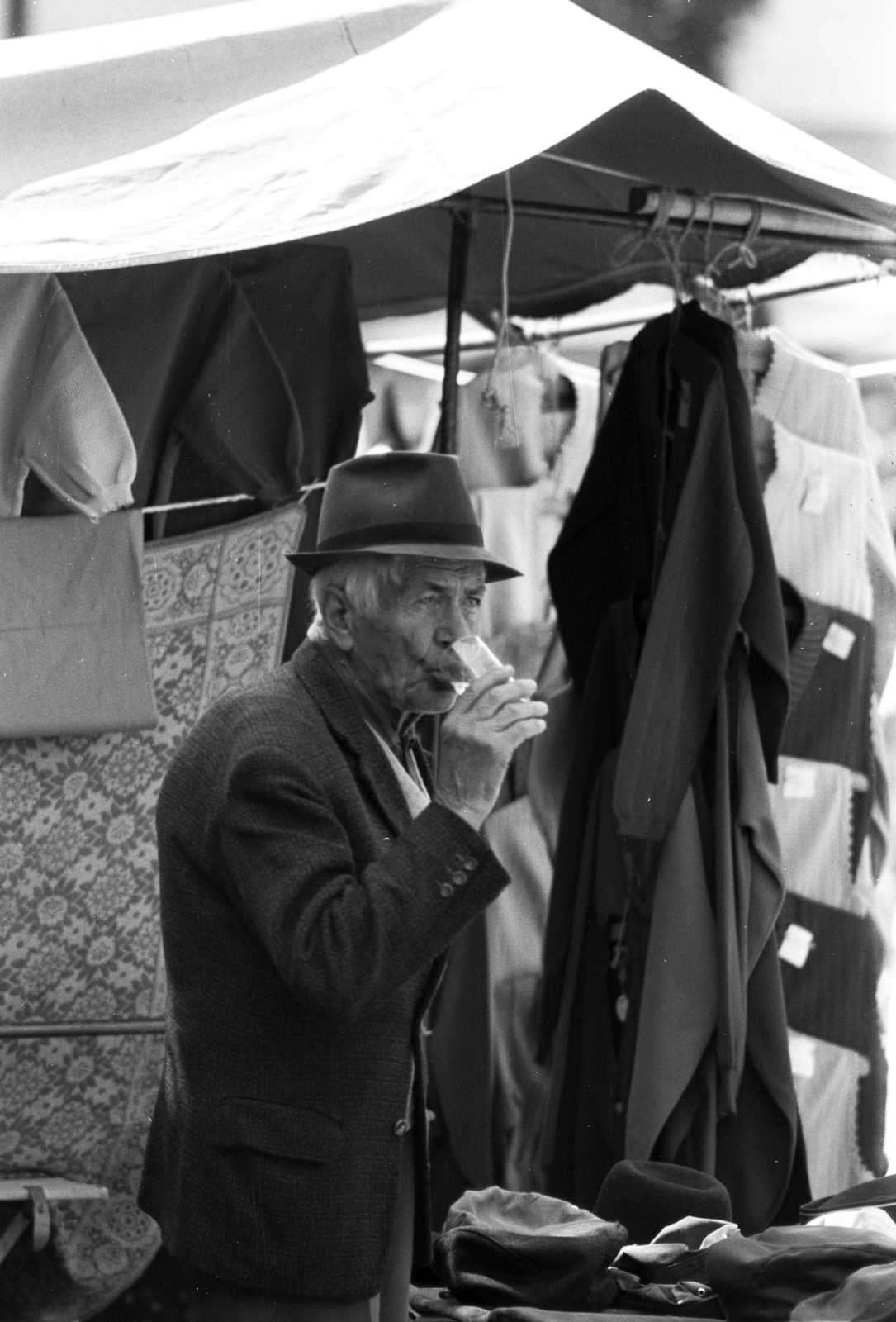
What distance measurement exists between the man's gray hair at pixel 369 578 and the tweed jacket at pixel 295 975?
164mm

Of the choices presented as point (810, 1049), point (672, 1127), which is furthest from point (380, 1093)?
point (810, 1049)

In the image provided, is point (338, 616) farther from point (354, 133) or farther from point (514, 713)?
point (354, 133)

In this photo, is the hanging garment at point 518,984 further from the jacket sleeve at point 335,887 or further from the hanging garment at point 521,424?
the jacket sleeve at point 335,887

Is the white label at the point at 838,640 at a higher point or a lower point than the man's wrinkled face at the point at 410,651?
lower

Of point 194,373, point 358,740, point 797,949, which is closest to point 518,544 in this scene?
point 194,373

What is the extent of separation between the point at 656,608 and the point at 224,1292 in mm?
1682

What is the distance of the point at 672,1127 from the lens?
3516 mm

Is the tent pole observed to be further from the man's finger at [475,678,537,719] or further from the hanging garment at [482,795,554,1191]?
the man's finger at [475,678,537,719]

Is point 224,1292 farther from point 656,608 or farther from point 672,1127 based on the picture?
point 656,608

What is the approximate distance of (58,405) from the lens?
143 inches

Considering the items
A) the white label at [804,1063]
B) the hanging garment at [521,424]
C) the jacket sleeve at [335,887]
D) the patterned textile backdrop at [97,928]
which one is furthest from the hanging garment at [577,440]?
the jacket sleeve at [335,887]

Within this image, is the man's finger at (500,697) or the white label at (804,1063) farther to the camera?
the white label at (804,1063)

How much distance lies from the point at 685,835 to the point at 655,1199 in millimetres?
728

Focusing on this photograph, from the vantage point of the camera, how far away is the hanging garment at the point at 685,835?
139 inches
